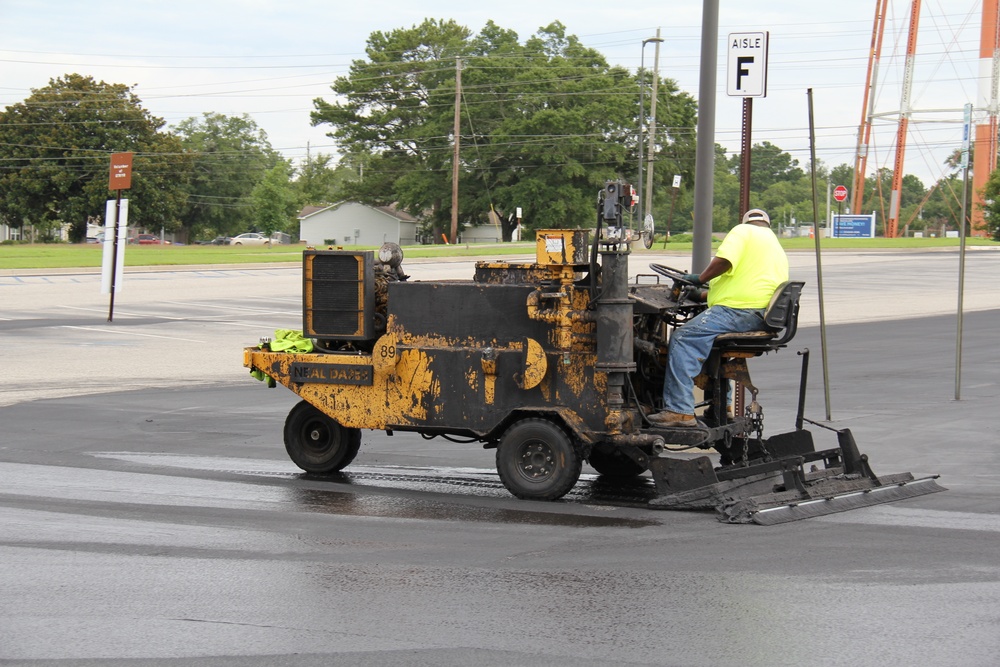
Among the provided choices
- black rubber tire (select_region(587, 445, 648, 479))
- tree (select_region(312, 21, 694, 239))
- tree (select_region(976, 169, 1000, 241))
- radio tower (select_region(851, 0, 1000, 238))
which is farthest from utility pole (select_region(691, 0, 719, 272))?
tree (select_region(312, 21, 694, 239))

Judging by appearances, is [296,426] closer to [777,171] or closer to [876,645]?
[876,645]

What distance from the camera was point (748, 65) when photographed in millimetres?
11094

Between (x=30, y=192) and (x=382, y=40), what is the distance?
2888 cm

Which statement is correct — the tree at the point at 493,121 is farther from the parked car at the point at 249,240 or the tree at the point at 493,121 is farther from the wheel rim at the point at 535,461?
the wheel rim at the point at 535,461

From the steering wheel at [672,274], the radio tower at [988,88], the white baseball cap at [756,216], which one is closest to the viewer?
the steering wheel at [672,274]

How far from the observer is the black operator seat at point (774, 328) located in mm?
8383

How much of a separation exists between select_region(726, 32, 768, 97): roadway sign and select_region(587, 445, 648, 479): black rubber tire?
12.3ft

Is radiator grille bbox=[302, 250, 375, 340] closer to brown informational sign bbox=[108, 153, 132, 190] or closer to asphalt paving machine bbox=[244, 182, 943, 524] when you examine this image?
asphalt paving machine bbox=[244, 182, 943, 524]

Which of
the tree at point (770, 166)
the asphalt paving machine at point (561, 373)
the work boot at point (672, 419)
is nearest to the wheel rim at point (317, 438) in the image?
the asphalt paving machine at point (561, 373)

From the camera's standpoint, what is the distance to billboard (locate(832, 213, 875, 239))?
7219cm

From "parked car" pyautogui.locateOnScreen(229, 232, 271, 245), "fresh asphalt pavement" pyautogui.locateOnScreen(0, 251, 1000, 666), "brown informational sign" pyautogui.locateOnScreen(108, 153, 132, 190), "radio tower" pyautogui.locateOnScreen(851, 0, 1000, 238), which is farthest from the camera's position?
"parked car" pyautogui.locateOnScreen(229, 232, 271, 245)

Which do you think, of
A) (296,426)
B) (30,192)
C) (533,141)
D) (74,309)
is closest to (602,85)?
(533,141)

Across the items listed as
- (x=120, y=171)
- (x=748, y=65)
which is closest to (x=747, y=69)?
(x=748, y=65)

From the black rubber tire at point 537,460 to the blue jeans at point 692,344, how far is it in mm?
814
